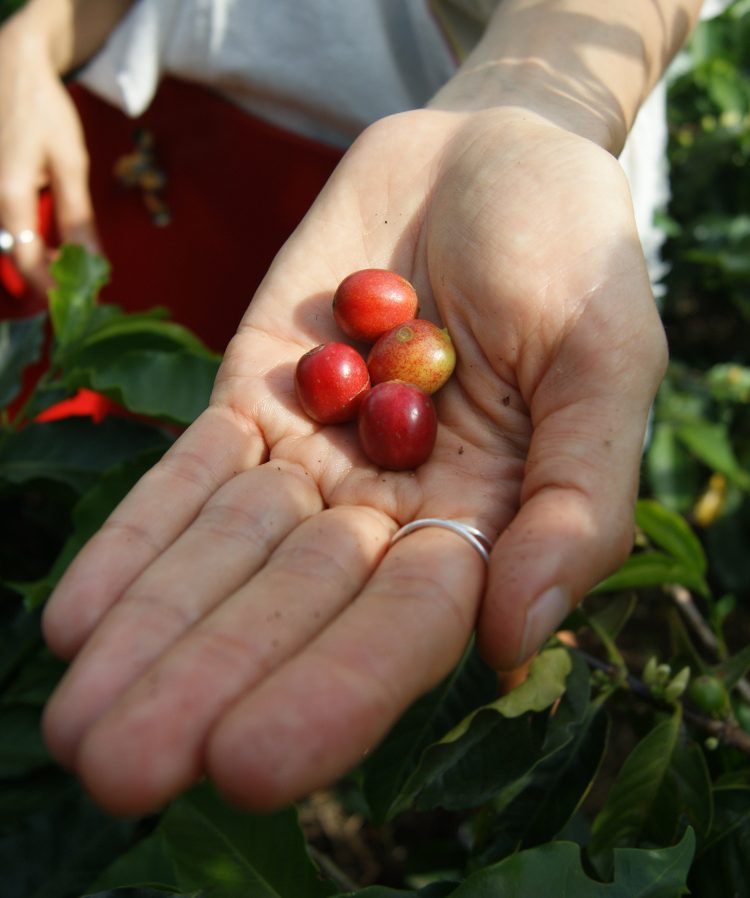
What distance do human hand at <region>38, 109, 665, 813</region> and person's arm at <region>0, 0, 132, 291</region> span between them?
4.27 ft

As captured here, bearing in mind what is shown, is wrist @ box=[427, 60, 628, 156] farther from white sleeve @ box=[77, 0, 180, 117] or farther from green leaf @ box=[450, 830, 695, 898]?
green leaf @ box=[450, 830, 695, 898]

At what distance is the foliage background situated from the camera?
Answer: 5.02 ft

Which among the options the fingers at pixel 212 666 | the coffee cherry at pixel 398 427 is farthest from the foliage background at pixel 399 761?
the coffee cherry at pixel 398 427

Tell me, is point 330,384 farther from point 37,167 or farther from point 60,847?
point 37,167

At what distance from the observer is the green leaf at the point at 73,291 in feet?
7.44

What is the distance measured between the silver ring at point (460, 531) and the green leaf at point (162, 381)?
733 mm

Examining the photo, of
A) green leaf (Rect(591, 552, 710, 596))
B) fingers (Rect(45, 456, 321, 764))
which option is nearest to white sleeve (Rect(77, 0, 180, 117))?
fingers (Rect(45, 456, 321, 764))

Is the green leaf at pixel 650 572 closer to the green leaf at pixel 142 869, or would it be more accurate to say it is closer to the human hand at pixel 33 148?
the green leaf at pixel 142 869

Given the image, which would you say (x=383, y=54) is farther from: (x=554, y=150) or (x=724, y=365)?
(x=724, y=365)

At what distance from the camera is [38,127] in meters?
2.95

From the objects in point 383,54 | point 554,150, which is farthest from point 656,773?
point 383,54

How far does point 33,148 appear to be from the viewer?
2.94m

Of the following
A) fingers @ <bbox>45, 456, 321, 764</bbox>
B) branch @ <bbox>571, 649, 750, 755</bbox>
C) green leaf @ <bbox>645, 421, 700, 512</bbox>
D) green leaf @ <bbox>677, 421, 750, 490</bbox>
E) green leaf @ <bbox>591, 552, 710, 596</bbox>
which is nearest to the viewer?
fingers @ <bbox>45, 456, 321, 764</bbox>

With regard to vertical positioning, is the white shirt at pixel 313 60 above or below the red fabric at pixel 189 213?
above
